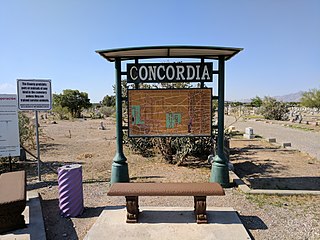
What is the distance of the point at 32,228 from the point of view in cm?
363

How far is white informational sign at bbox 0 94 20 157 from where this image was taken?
550cm

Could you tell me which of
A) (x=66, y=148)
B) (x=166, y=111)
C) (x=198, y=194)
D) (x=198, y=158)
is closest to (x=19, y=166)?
(x=66, y=148)

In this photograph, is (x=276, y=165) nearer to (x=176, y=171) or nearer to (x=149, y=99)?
(x=176, y=171)

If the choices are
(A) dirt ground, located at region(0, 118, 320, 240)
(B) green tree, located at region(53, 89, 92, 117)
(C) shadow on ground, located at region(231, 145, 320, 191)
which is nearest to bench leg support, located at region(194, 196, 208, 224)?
(A) dirt ground, located at region(0, 118, 320, 240)

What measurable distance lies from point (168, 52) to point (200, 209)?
331 centimetres

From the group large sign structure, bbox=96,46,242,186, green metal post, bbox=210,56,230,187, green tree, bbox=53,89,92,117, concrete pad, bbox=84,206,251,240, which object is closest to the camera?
concrete pad, bbox=84,206,251,240

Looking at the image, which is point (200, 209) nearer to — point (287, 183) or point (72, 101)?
point (287, 183)

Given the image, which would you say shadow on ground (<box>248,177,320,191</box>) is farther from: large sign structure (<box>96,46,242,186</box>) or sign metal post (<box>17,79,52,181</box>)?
sign metal post (<box>17,79,52,181</box>)

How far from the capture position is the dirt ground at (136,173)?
4090mm

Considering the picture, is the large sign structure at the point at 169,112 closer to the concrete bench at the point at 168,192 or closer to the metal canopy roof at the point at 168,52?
the metal canopy roof at the point at 168,52

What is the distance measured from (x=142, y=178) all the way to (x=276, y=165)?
468cm

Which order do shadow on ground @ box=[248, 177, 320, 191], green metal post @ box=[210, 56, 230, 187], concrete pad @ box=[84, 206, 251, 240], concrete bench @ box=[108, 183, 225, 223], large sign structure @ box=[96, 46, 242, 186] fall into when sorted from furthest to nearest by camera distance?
shadow on ground @ box=[248, 177, 320, 191], green metal post @ box=[210, 56, 230, 187], large sign structure @ box=[96, 46, 242, 186], concrete bench @ box=[108, 183, 225, 223], concrete pad @ box=[84, 206, 251, 240]

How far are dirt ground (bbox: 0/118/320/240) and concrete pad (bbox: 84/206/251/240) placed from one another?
24 centimetres

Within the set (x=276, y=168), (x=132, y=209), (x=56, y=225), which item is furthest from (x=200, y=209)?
(x=276, y=168)
